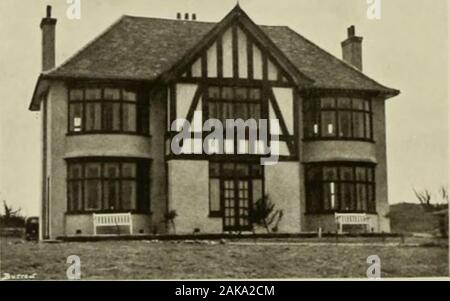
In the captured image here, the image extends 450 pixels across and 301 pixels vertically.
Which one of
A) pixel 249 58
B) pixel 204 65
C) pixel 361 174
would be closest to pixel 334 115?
pixel 361 174

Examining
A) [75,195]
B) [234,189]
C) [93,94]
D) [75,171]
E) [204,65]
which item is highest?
[204,65]

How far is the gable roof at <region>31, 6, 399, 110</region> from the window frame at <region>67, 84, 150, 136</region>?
1.17 feet

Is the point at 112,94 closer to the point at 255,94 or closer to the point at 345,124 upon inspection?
the point at 255,94

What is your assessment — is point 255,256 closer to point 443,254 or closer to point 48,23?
point 443,254

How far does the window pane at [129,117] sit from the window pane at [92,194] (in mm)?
1670

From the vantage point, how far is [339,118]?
27906 mm

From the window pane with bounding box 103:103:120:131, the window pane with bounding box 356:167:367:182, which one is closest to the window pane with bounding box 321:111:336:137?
the window pane with bounding box 356:167:367:182

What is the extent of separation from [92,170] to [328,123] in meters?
6.76

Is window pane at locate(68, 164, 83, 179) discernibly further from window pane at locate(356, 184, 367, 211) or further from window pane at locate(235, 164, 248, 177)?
window pane at locate(356, 184, 367, 211)

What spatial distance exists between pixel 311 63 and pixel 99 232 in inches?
309

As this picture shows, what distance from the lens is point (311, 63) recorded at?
28.0 meters

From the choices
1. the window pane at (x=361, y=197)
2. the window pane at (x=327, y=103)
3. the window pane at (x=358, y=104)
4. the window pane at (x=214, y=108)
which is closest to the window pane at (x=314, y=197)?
the window pane at (x=361, y=197)

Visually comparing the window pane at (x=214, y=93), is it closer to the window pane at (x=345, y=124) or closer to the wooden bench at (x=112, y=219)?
the wooden bench at (x=112, y=219)

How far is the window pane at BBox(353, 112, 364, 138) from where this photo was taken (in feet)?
90.8
